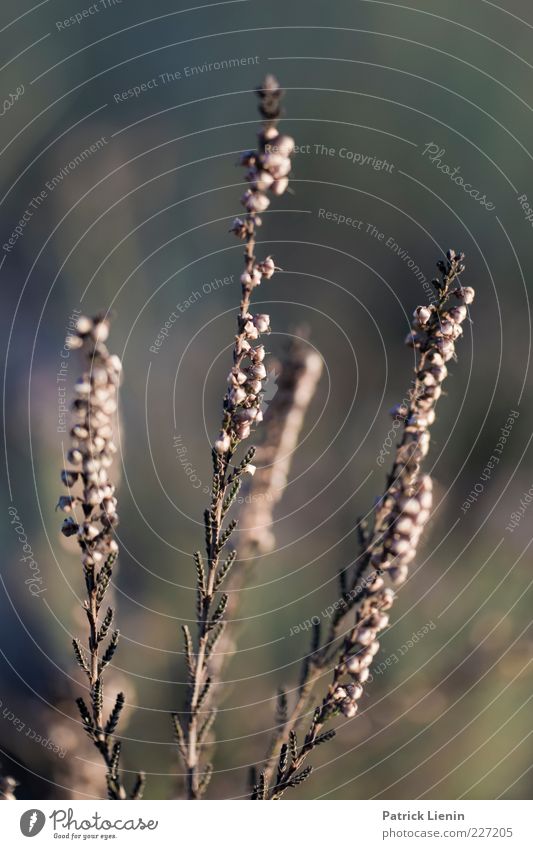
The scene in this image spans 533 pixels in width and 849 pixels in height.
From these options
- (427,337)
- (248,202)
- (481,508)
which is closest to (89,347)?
(248,202)

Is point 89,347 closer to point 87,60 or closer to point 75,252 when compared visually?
point 75,252

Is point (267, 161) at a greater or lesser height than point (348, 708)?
greater

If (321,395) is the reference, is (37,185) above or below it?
above

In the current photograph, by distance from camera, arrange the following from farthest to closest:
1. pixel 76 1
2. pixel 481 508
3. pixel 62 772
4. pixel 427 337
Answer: pixel 76 1
pixel 481 508
pixel 62 772
pixel 427 337

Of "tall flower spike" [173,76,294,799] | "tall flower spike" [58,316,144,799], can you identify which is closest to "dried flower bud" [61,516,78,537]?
"tall flower spike" [58,316,144,799]
